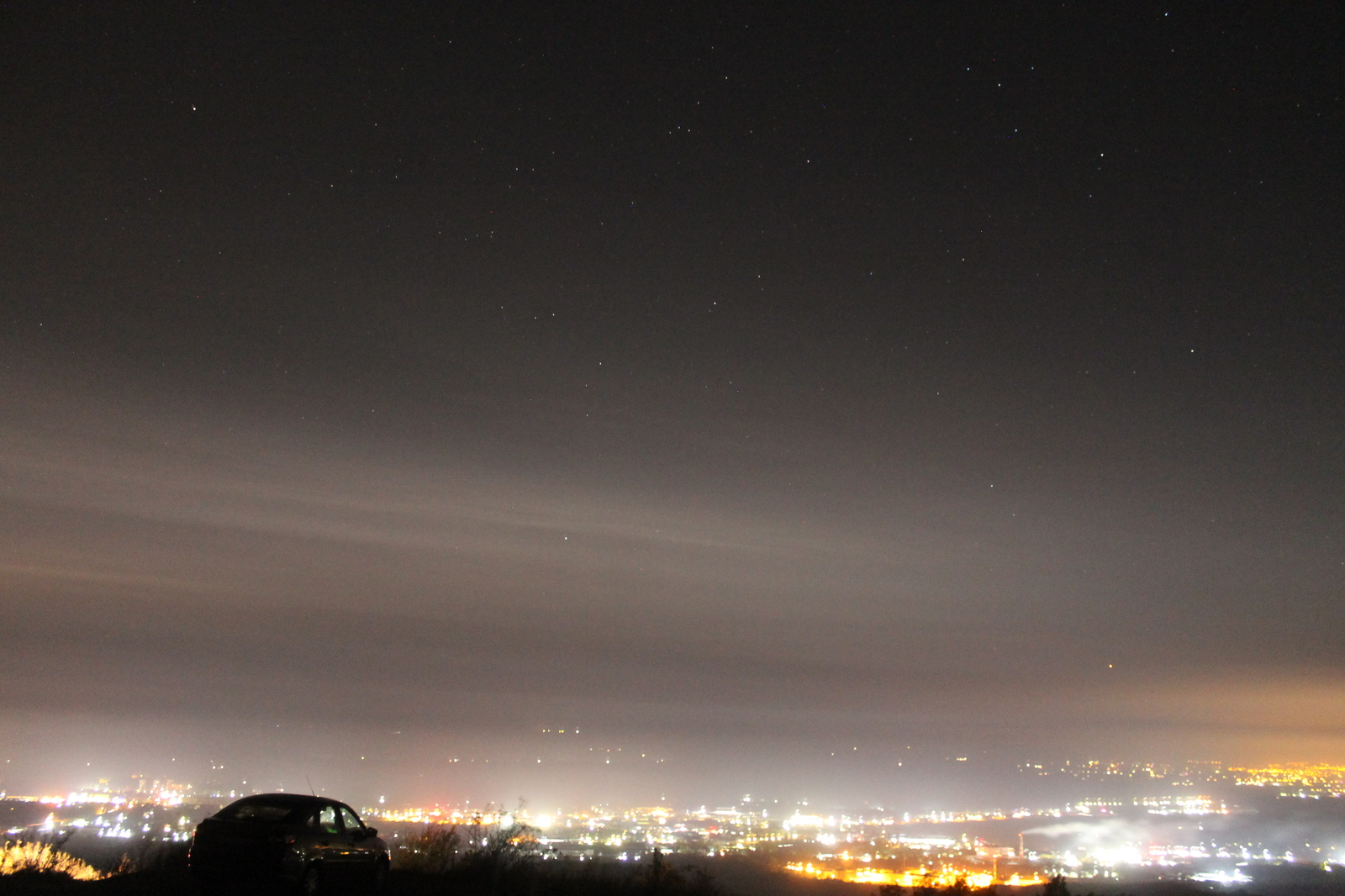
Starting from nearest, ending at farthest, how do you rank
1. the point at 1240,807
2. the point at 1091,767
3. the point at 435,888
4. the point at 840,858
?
the point at 435,888 < the point at 840,858 < the point at 1240,807 < the point at 1091,767

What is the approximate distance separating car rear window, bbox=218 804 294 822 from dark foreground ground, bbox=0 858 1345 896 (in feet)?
2.59

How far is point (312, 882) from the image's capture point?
10.8 m

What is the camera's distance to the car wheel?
10.6 metres

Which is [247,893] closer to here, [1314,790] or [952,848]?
[952,848]

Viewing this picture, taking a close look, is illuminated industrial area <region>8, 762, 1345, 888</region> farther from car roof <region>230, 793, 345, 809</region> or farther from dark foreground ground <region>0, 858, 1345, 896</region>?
car roof <region>230, 793, 345, 809</region>

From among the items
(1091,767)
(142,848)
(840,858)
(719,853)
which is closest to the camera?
(142,848)

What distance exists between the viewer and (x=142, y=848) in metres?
14.7

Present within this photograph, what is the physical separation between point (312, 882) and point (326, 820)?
86cm

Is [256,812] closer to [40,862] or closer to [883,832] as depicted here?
[40,862]

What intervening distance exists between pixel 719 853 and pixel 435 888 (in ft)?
70.8

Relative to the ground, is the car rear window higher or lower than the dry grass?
higher

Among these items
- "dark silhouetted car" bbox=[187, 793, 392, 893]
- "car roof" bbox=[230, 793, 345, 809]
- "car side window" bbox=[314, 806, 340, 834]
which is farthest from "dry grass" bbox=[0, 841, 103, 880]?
"car side window" bbox=[314, 806, 340, 834]

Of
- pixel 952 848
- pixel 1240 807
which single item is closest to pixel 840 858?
pixel 952 848

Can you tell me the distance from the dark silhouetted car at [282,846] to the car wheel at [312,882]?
10 mm
